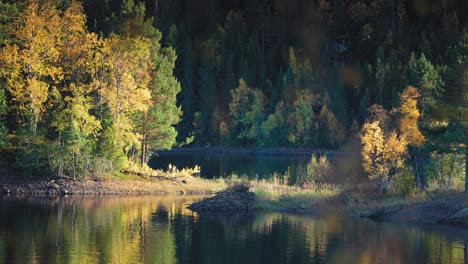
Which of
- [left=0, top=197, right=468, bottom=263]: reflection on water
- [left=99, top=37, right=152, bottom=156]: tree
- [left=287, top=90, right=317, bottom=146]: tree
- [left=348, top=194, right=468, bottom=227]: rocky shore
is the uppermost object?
[left=287, top=90, right=317, bottom=146]: tree

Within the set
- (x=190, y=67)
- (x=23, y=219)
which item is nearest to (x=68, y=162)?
(x=23, y=219)

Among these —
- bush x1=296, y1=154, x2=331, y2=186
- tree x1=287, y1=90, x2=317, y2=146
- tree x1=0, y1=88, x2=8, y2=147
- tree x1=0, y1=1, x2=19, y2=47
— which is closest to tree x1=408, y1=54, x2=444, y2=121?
bush x1=296, y1=154, x2=331, y2=186

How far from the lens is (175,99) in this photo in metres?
75.4

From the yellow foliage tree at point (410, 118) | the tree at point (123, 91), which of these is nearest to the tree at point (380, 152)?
the yellow foliage tree at point (410, 118)

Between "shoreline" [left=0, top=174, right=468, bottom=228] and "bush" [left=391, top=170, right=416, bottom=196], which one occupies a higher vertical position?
"bush" [left=391, top=170, right=416, bottom=196]

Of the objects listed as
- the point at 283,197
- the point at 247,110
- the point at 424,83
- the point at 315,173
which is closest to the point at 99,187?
the point at 283,197

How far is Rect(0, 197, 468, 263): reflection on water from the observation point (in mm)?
35156

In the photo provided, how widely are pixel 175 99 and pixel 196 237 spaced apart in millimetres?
35668

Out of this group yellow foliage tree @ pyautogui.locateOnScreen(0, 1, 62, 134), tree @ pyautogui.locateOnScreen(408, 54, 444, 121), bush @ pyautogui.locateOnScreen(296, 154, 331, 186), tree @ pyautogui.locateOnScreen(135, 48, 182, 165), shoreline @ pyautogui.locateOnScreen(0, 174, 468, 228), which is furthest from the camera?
tree @ pyautogui.locateOnScreen(135, 48, 182, 165)

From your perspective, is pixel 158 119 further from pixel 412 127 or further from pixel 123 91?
pixel 412 127

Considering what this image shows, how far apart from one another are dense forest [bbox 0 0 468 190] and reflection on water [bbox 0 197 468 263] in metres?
8.28

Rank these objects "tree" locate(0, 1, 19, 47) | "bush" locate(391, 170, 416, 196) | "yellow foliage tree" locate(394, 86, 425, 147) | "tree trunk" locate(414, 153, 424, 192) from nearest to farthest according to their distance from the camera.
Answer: "bush" locate(391, 170, 416, 196)
"yellow foliage tree" locate(394, 86, 425, 147)
"tree trunk" locate(414, 153, 424, 192)
"tree" locate(0, 1, 19, 47)

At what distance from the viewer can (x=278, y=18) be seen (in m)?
188

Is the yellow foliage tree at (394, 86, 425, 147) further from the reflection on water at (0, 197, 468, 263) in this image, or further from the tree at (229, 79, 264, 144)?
the tree at (229, 79, 264, 144)
